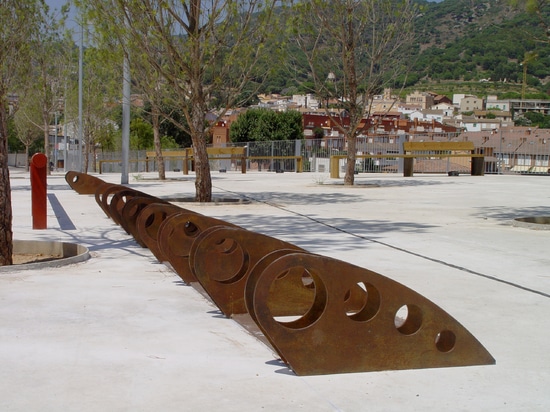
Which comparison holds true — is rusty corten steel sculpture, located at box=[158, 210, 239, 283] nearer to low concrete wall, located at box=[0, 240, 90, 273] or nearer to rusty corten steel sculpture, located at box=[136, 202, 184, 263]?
rusty corten steel sculpture, located at box=[136, 202, 184, 263]

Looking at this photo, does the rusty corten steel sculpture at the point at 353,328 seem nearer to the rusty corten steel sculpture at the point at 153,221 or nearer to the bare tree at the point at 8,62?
the bare tree at the point at 8,62

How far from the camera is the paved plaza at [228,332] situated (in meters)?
4.21

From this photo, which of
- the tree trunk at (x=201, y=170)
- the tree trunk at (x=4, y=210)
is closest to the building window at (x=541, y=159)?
the tree trunk at (x=201, y=170)

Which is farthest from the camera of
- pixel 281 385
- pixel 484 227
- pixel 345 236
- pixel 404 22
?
pixel 404 22

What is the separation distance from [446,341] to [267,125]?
77.5 m

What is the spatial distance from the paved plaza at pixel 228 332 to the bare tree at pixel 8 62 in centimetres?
53

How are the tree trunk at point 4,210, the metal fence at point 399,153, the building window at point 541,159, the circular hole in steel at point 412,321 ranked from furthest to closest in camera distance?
the building window at point 541,159
the metal fence at point 399,153
the tree trunk at point 4,210
the circular hole in steel at point 412,321

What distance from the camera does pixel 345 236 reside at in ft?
36.4

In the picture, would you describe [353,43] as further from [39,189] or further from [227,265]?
[227,265]

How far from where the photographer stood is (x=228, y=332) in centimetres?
562

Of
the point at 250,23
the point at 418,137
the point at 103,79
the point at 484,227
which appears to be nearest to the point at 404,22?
Answer: the point at 250,23

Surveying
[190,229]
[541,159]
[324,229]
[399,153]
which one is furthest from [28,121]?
[190,229]

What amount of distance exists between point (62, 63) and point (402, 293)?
38.8 metres

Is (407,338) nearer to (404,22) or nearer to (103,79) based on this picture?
(404,22)
